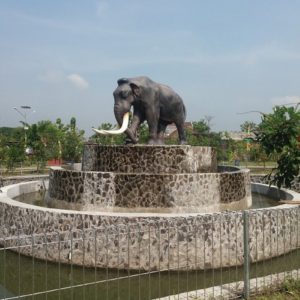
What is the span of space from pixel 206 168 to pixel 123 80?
11.5 feet

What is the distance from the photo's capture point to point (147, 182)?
30.3ft

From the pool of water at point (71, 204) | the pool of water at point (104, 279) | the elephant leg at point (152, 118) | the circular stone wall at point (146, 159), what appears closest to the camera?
the pool of water at point (104, 279)

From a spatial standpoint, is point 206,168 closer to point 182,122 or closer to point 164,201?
point 182,122

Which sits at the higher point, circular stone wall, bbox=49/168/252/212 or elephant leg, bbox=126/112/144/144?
elephant leg, bbox=126/112/144/144

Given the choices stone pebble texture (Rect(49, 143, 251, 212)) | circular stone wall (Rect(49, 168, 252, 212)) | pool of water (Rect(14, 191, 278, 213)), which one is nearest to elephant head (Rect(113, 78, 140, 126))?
stone pebble texture (Rect(49, 143, 251, 212))

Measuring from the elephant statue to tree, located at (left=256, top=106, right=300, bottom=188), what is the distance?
4.46 meters

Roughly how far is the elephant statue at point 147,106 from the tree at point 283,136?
4459 mm

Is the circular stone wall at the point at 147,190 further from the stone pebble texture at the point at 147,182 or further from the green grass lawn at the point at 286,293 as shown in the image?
the green grass lawn at the point at 286,293

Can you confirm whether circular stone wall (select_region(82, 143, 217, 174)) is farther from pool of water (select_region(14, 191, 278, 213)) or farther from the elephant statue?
pool of water (select_region(14, 191, 278, 213))

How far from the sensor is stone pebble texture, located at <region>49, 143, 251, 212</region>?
30.3 ft

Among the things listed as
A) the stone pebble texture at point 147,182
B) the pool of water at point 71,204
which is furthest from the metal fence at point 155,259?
the stone pebble texture at point 147,182

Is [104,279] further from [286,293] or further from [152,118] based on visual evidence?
[152,118]

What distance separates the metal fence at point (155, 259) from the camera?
6.56 meters

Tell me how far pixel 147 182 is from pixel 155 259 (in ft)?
7.08
